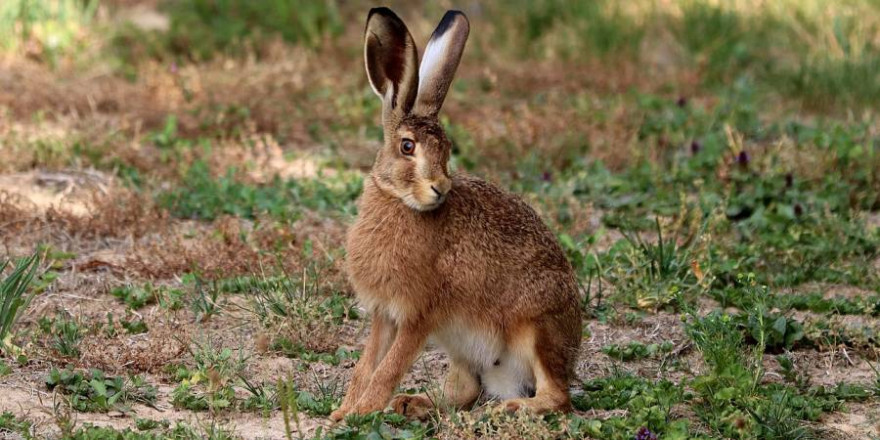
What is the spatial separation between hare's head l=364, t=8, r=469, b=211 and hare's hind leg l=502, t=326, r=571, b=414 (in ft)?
2.12

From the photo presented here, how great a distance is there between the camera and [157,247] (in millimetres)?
6254

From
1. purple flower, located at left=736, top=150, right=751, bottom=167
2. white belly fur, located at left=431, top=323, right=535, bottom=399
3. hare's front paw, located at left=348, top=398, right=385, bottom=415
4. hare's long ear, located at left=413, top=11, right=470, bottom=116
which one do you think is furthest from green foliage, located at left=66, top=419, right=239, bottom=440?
purple flower, located at left=736, top=150, right=751, bottom=167

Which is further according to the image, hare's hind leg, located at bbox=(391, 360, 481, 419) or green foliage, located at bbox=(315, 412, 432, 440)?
hare's hind leg, located at bbox=(391, 360, 481, 419)

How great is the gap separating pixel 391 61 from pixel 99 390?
62.9 inches

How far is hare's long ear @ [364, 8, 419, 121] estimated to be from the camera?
4.66 meters

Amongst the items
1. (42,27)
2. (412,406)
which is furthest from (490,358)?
(42,27)

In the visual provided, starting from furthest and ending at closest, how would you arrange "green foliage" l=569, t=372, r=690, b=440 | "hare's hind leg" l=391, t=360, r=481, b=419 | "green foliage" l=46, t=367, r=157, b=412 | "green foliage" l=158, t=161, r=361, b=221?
"green foliage" l=158, t=161, r=361, b=221, "hare's hind leg" l=391, t=360, r=481, b=419, "green foliage" l=46, t=367, r=157, b=412, "green foliage" l=569, t=372, r=690, b=440

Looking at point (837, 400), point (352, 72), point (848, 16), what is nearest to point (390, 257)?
point (837, 400)

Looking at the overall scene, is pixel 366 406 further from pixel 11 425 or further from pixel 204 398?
pixel 11 425

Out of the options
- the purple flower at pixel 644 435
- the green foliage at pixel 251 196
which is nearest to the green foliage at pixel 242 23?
the green foliage at pixel 251 196

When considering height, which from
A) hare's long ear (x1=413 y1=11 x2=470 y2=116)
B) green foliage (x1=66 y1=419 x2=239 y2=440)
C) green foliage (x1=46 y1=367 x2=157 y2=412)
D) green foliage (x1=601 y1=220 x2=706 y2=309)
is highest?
hare's long ear (x1=413 y1=11 x2=470 y2=116)

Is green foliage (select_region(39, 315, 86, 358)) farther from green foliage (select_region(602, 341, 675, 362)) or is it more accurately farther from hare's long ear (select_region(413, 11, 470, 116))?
green foliage (select_region(602, 341, 675, 362))

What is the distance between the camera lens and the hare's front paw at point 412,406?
15.6 feet

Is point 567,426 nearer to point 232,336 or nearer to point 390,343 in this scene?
point 390,343
